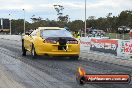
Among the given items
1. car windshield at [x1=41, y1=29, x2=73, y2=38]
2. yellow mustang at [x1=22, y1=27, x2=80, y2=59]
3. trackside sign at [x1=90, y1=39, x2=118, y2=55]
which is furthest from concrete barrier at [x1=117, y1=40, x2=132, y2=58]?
car windshield at [x1=41, y1=29, x2=73, y2=38]

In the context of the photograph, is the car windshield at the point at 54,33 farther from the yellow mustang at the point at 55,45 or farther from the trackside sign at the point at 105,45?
the trackside sign at the point at 105,45

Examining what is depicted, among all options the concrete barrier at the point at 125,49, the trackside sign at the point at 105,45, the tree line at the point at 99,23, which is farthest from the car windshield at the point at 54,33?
the tree line at the point at 99,23

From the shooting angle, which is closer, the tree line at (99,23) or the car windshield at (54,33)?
the car windshield at (54,33)

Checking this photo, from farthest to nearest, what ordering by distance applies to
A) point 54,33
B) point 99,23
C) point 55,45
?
1. point 99,23
2. point 54,33
3. point 55,45

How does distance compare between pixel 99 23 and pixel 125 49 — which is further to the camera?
pixel 99 23

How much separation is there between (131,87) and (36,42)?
9.56 metres

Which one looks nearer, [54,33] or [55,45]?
[55,45]

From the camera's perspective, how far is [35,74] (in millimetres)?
12234

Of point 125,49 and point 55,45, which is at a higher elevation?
point 55,45

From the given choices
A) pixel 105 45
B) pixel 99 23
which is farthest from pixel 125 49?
pixel 99 23

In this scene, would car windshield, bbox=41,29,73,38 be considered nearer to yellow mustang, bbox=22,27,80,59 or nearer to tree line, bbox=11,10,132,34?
yellow mustang, bbox=22,27,80,59

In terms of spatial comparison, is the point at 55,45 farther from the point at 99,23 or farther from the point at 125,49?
the point at 99,23

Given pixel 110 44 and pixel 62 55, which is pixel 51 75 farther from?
pixel 110 44

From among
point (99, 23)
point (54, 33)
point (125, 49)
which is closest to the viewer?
point (54, 33)
